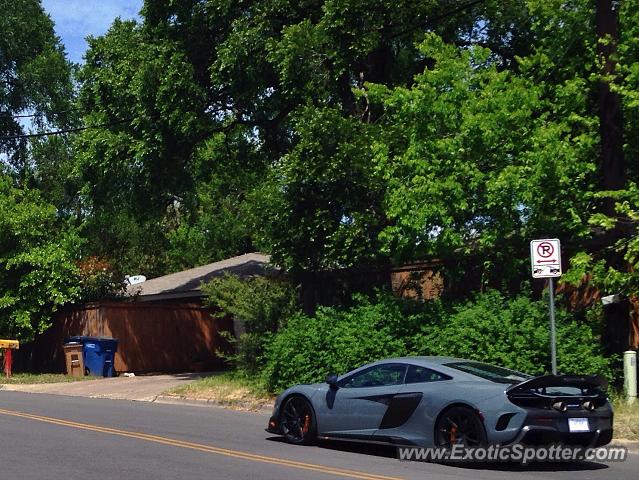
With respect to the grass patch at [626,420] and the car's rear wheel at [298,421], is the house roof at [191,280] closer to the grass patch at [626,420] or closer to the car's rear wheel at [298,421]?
the car's rear wheel at [298,421]

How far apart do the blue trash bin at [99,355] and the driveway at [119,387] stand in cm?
70

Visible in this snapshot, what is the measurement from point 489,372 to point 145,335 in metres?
17.5

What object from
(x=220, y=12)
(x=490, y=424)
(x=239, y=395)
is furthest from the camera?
(x=220, y=12)

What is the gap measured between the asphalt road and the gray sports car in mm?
344

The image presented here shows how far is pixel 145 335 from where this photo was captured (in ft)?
88.0

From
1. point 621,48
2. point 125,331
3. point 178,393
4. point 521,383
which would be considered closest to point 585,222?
point 621,48

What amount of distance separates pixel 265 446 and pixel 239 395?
630 centimetres

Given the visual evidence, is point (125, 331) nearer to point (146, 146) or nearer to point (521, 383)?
point (146, 146)

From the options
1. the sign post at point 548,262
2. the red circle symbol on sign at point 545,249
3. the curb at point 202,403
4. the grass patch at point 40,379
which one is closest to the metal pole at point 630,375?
the sign post at point 548,262

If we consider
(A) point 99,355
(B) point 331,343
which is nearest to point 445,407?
(B) point 331,343

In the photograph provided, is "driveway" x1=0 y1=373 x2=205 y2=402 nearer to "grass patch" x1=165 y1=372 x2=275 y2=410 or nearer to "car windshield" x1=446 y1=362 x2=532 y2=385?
"grass patch" x1=165 y1=372 x2=275 y2=410

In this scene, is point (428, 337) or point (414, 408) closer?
point (414, 408)

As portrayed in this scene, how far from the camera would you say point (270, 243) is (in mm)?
18859

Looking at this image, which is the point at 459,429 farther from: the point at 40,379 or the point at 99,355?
the point at 40,379
